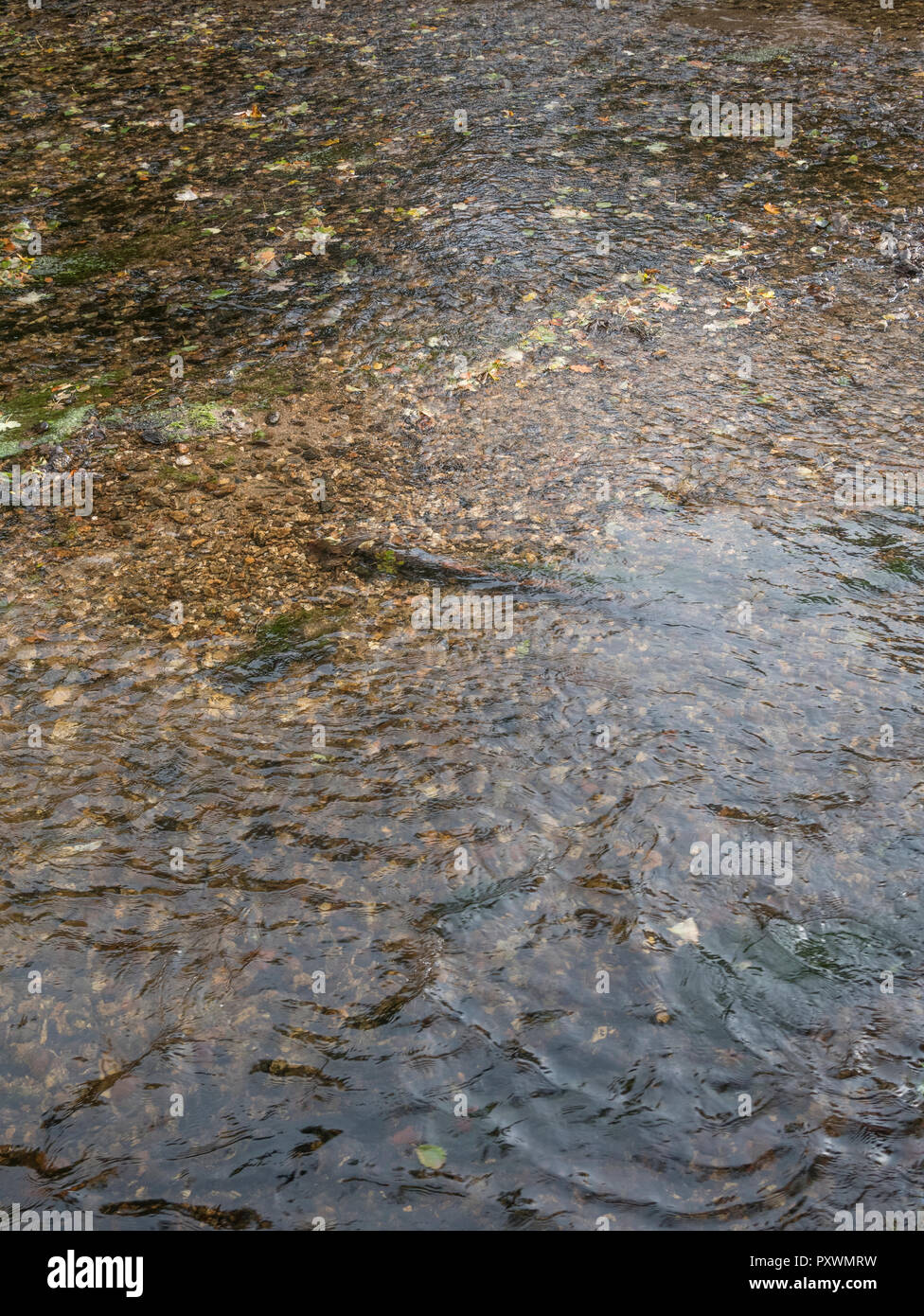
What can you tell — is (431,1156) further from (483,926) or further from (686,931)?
(686,931)

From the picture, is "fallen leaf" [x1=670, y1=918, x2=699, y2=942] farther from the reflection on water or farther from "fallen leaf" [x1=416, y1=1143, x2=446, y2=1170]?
"fallen leaf" [x1=416, y1=1143, x2=446, y2=1170]

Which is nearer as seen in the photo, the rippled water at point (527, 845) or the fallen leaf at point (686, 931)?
the rippled water at point (527, 845)

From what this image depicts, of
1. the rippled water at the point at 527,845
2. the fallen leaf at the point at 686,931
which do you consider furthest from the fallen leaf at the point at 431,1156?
the fallen leaf at the point at 686,931

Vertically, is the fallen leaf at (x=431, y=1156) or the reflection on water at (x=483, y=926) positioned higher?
the reflection on water at (x=483, y=926)

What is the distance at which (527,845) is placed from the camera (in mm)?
3520

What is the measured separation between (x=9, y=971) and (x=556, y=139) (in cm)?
720

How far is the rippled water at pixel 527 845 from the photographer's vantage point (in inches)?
112

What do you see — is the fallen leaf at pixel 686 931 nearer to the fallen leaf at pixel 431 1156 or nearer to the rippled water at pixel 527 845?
the rippled water at pixel 527 845

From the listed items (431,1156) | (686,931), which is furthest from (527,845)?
(431,1156)

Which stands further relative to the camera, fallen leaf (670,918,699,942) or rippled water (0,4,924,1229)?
fallen leaf (670,918,699,942)

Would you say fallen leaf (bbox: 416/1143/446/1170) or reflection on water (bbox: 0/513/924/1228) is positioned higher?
reflection on water (bbox: 0/513/924/1228)

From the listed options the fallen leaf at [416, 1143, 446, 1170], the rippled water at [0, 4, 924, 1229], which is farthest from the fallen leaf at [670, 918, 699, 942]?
the fallen leaf at [416, 1143, 446, 1170]

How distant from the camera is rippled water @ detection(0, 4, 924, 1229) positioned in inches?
112
